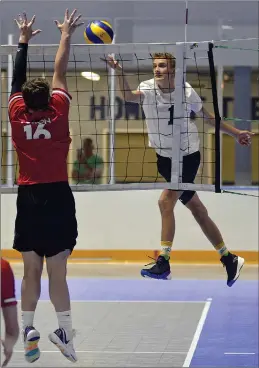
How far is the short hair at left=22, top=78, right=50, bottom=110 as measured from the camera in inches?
282

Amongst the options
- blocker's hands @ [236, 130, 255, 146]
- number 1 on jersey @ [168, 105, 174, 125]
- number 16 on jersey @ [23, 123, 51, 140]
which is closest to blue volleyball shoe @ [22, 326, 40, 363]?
number 16 on jersey @ [23, 123, 51, 140]

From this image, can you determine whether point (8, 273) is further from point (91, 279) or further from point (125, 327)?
point (91, 279)

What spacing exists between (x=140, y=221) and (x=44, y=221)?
12939 mm

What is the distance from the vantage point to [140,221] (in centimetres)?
2017

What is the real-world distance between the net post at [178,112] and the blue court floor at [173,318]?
19.3ft

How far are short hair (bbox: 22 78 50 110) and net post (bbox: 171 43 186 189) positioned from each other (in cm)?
116

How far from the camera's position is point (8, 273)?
21.8 ft

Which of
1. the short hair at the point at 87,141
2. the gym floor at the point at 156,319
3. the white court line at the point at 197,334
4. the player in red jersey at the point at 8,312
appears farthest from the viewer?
the short hair at the point at 87,141

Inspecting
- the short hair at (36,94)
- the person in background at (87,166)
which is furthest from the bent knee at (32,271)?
the person in background at (87,166)

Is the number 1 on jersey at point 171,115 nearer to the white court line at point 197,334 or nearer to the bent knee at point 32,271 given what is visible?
the bent knee at point 32,271

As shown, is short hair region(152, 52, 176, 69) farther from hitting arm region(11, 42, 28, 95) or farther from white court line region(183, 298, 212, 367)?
white court line region(183, 298, 212, 367)

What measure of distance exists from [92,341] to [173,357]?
142 cm

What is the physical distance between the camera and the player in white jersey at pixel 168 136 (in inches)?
325

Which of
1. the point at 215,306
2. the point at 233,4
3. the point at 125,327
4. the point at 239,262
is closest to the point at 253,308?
the point at 215,306
